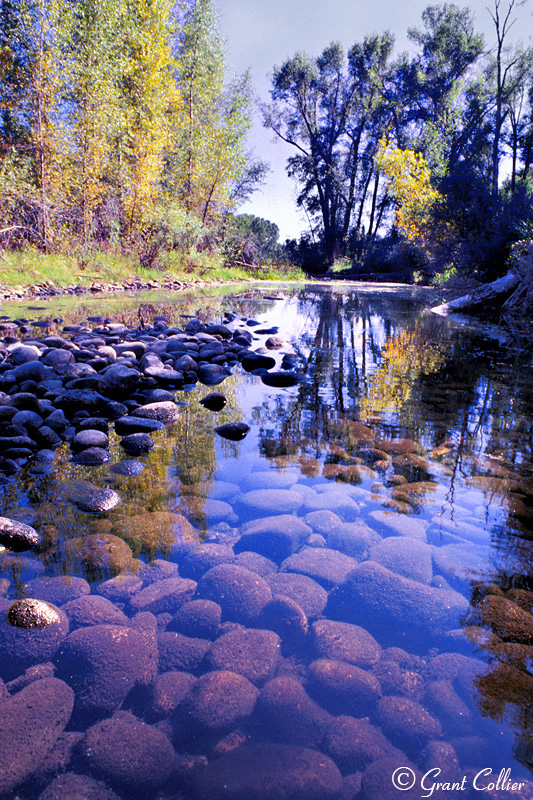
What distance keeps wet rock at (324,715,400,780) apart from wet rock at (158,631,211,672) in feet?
1.37

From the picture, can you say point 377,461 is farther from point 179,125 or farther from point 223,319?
point 179,125

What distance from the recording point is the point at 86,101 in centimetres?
1245

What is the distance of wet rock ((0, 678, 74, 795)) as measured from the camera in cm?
102

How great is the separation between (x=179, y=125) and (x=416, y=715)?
2059 centimetres

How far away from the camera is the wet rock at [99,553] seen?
1.72 metres

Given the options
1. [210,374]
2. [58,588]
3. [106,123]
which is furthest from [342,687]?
[106,123]

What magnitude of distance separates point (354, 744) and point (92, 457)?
1979 mm

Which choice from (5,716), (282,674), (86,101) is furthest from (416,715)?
(86,101)

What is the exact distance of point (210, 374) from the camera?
181 inches

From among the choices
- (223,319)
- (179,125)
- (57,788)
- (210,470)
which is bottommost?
(57,788)

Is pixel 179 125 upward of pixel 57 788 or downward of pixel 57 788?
upward

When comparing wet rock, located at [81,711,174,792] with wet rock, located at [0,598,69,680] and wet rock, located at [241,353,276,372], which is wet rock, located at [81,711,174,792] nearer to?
wet rock, located at [0,598,69,680]

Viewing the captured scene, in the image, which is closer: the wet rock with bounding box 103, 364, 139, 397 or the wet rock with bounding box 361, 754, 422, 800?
the wet rock with bounding box 361, 754, 422, 800

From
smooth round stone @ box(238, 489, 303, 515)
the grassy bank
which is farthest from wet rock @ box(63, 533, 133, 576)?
the grassy bank
